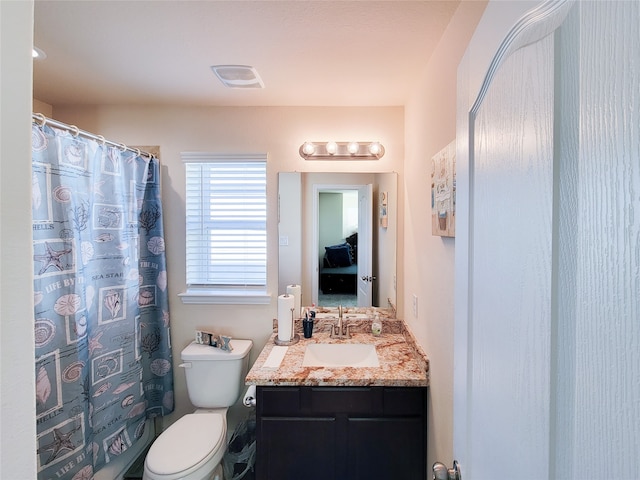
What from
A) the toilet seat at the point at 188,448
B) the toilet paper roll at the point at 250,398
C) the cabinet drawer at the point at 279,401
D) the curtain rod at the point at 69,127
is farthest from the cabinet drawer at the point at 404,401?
the curtain rod at the point at 69,127

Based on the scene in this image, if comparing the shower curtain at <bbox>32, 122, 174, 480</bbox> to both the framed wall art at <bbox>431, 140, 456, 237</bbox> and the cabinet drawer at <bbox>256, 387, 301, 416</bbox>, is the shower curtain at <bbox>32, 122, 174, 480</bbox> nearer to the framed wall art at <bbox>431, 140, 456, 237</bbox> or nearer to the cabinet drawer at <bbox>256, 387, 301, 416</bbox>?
the cabinet drawer at <bbox>256, 387, 301, 416</bbox>

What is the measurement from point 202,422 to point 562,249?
204 cm

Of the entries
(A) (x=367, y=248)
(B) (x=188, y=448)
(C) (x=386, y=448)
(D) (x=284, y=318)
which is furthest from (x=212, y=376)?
(A) (x=367, y=248)

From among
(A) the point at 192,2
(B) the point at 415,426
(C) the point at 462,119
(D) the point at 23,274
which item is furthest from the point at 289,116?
(B) the point at 415,426

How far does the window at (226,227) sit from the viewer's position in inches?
85.7

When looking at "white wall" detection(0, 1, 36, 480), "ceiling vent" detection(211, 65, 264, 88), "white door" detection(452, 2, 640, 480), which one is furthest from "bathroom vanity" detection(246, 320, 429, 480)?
"ceiling vent" detection(211, 65, 264, 88)

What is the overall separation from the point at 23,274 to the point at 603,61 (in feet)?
2.77

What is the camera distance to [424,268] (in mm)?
1585

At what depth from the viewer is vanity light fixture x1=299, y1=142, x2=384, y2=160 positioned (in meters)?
2.09

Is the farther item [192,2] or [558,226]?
[192,2]

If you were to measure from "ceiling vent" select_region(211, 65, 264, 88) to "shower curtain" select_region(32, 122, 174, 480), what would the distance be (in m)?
0.76

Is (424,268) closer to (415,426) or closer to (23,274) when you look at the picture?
(415,426)

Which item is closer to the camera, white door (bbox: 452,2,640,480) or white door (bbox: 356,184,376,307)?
white door (bbox: 452,2,640,480)

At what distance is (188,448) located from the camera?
5.20ft
